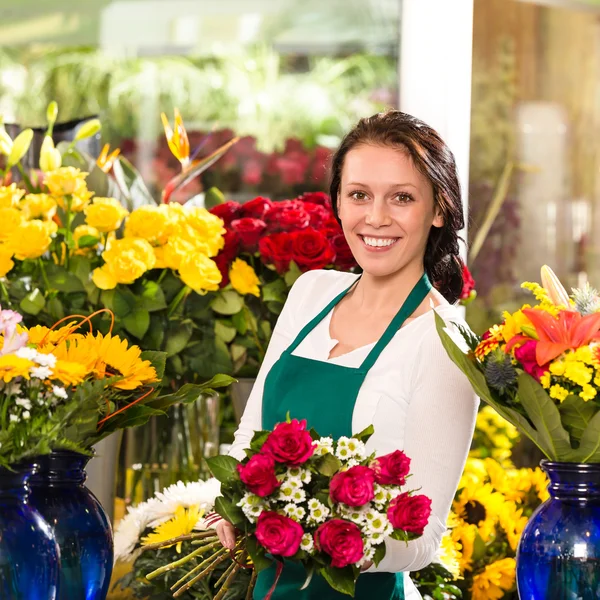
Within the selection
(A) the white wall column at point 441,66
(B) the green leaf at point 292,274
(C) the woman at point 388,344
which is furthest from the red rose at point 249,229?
(A) the white wall column at point 441,66

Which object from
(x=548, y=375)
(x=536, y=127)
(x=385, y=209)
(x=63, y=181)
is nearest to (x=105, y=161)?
(x=63, y=181)

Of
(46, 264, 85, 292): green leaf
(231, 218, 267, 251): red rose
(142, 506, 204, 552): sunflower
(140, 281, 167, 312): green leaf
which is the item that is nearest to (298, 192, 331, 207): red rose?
(231, 218, 267, 251): red rose

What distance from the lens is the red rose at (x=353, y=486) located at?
1.16m

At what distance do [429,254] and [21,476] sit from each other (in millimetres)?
868

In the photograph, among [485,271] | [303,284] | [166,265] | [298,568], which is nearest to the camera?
[298,568]

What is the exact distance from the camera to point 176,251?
82.5 inches

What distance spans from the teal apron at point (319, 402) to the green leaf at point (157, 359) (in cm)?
31

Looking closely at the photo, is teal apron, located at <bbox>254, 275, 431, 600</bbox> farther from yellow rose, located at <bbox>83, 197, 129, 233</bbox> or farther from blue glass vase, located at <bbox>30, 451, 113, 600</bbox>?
yellow rose, located at <bbox>83, 197, 129, 233</bbox>

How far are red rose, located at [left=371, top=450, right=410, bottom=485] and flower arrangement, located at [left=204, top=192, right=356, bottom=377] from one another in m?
1.00

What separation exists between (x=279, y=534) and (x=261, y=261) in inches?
45.3

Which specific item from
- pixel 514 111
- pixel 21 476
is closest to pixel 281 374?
pixel 21 476

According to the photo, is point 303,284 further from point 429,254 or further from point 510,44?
point 510,44

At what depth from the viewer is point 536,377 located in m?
1.24

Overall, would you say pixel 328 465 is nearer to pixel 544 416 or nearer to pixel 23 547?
pixel 544 416
